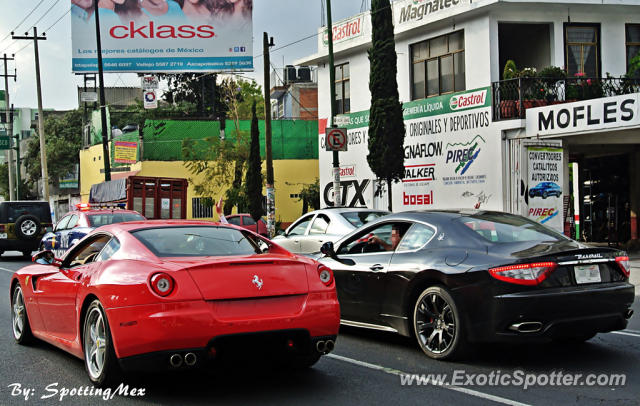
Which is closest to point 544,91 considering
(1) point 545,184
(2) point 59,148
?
(1) point 545,184

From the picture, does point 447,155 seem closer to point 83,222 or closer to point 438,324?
point 83,222

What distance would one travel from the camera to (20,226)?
81.8ft

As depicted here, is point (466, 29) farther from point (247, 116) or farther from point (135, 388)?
point (247, 116)

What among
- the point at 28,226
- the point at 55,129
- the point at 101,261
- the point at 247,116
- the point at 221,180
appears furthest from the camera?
the point at 55,129

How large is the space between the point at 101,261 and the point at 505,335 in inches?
140

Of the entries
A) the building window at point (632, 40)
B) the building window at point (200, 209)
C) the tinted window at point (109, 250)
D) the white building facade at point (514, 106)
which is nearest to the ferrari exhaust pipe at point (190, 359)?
the tinted window at point (109, 250)

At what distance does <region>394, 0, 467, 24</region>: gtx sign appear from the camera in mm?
23844

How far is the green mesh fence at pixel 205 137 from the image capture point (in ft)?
134

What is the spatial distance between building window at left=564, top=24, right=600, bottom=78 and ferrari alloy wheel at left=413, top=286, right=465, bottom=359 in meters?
18.1

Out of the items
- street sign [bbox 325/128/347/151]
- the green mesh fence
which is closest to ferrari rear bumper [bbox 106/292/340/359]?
street sign [bbox 325/128/347/151]

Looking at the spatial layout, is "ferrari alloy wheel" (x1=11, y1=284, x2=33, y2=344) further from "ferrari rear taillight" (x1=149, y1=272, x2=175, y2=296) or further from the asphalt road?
"ferrari rear taillight" (x1=149, y1=272, x2=175, y2=296)

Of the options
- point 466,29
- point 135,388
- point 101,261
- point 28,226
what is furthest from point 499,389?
point 28,226

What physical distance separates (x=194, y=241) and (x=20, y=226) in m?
20.2

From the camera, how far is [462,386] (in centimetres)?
625
